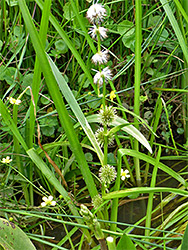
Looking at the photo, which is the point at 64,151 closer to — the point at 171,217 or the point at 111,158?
the point at 111,158

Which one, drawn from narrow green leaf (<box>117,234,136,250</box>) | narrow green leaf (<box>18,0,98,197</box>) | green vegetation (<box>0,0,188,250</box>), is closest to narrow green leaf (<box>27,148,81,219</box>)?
green vegetation (<box>0,0,188,250</box>)

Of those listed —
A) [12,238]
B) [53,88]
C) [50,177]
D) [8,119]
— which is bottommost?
[12,238]

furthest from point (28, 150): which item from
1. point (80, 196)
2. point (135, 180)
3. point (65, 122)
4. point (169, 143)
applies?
point (169, 143)

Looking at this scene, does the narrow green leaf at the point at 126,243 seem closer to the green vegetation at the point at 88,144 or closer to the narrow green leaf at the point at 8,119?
the green vegetation at the point at 88,144

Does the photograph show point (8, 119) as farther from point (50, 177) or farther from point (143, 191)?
point (143, 191)

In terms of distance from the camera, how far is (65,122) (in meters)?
0.94

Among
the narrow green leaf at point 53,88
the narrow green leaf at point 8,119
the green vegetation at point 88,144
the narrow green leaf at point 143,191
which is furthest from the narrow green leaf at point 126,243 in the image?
the narrow green leaf at point 8,119

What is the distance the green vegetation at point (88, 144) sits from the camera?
3.06 feet

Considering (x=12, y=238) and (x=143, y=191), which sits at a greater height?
(x=143, y=191)

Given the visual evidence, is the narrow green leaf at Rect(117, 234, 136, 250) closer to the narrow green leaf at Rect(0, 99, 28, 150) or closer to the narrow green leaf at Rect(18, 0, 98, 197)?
the narrow green leaf at Rect(18, 0, 98, 197)

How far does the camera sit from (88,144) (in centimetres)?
141

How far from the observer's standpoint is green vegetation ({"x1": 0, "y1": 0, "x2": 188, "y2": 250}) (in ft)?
3.06

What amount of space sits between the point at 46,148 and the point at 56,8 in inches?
33.7

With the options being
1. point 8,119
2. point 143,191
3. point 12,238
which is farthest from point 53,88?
point 12,238
